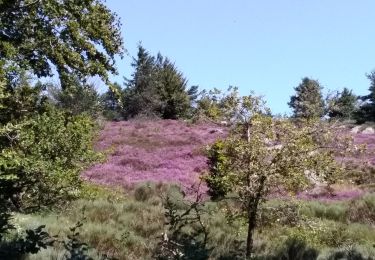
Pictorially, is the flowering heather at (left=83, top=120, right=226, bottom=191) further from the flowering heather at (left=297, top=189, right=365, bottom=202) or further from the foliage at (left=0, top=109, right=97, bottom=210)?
the foliage at (left=0, top=109, right=97, bottom=210)

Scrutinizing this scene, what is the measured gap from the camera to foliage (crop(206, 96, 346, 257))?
8.71 metres

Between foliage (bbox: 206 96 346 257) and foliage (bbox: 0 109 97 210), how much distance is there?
3048 millimetres

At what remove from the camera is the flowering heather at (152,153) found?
909 inches

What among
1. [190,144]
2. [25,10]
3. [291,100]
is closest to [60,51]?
[25,10]

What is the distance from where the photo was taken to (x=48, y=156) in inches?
371

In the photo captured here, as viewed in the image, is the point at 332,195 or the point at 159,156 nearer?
the point at 332,195

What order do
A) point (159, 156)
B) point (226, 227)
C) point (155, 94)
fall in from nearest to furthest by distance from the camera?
1. point (226, 227)
2. point (159, 156)
3. point (155, 94)

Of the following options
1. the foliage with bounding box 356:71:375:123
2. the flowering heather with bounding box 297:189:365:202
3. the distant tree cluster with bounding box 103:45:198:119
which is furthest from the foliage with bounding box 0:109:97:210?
the foliage with bounding box 356:71:375:123

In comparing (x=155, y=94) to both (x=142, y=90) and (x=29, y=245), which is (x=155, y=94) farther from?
(x=29, y=245)

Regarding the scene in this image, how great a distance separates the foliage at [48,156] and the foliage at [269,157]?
3048mm

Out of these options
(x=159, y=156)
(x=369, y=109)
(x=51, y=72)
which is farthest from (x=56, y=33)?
(x=369, y=109)

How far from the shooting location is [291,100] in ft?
193

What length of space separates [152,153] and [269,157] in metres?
19.2

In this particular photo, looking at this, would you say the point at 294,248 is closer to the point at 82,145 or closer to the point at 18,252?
the point at 82,145
